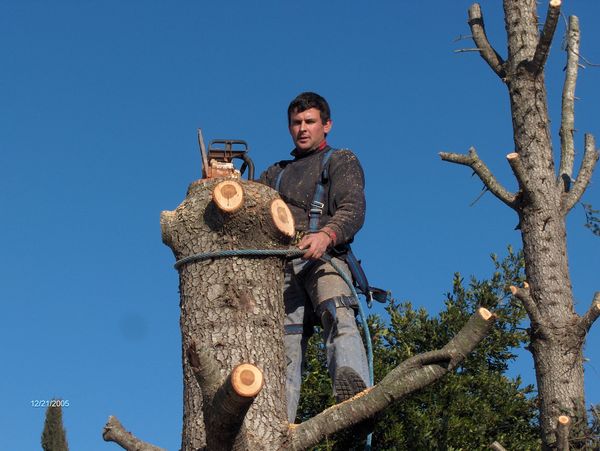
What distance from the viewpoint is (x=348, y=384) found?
6.31 meters

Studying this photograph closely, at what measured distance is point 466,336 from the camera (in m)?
5.59

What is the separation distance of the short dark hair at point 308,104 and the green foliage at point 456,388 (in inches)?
225

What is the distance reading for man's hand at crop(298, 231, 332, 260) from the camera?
20.6ft

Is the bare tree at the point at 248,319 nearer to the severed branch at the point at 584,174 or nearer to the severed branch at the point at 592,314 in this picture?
the severed branch at the point at 592,314

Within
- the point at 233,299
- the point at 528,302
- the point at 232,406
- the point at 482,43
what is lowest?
the point at 232,406

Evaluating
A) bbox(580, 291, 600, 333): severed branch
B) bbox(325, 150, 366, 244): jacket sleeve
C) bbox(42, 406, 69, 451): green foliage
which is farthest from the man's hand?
bbox(42, 406, 69, 451): green foliage

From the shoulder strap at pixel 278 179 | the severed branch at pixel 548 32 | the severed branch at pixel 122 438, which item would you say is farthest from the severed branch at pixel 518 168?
the severed branch at pixel 122 438

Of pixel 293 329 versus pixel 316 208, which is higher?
pixel 316 208

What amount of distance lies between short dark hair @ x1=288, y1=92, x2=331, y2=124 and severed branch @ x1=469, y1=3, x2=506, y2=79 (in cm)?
336

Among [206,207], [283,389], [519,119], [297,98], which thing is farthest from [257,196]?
[519,119]

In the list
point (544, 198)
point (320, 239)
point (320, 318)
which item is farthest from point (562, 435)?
point (320, 239)

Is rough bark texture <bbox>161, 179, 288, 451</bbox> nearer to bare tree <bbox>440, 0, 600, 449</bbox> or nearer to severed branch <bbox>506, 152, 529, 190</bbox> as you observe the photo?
bare tree <bbox>440, 0, 600, 449</bbox>

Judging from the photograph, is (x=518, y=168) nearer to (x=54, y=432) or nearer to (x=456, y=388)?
(x=456, y=388)

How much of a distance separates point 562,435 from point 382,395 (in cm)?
329
